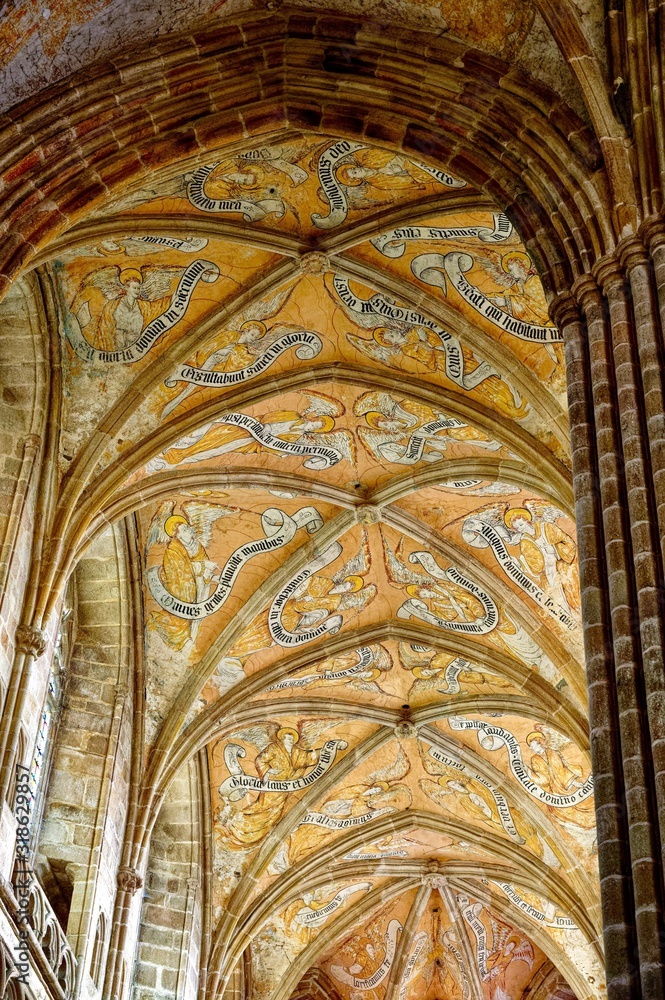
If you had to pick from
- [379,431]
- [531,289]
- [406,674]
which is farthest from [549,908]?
[531,289]

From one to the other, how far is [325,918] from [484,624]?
711cm

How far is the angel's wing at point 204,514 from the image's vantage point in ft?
60.7

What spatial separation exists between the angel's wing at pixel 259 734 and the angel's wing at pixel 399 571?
3199 mm

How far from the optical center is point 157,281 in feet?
51.8

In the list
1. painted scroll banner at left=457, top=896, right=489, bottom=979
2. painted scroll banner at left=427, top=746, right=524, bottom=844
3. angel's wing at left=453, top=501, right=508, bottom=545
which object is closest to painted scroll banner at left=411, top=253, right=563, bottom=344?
angel's wing at left=453, top=501, right=508, bottom=545

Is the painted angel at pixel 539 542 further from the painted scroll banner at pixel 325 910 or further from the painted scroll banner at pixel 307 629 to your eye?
the painted scroll banner at pixel 325 910

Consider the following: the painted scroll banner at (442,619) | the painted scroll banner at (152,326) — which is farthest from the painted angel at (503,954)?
the painted scroll banner at (152,326)

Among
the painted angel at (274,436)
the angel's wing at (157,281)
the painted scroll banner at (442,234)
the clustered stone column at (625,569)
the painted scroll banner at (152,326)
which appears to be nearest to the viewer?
the clustered stone column at (625,569)

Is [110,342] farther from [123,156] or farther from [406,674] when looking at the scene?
[406,674]

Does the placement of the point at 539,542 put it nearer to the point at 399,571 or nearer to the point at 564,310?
the point at 399,571

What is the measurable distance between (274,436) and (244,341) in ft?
5.22

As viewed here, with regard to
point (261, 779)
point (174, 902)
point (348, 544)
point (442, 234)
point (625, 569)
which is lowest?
point (625, 569)

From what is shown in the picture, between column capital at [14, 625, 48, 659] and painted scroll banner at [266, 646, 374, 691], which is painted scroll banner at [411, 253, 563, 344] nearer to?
column capital at [14, 625, 48, 659]

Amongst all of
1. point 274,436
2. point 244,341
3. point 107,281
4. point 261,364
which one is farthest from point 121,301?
point 274,436
